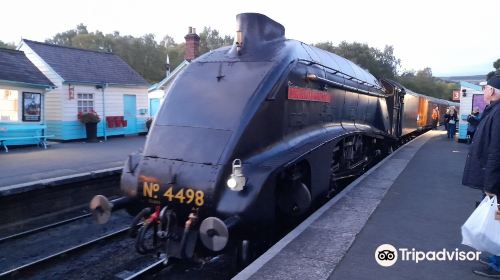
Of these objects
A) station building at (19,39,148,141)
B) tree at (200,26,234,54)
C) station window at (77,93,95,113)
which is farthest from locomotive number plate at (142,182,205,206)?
tree at (200,26,234,54)

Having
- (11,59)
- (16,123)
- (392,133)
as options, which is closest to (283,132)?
(392,133)

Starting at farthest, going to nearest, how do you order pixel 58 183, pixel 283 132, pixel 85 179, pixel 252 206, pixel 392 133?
1. pixel 392 133
2. pixel 85 179
3. pixel 58 183
4. pixel 283 132
5. pixel 252 206

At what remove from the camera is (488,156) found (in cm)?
384

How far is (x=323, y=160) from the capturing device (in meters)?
6.08

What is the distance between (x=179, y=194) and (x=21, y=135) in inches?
497

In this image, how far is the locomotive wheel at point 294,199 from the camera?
4766 millimetres

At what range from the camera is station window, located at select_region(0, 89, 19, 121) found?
14.7 m

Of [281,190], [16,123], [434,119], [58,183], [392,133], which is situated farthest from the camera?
[434,119]

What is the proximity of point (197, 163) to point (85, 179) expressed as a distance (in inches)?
240

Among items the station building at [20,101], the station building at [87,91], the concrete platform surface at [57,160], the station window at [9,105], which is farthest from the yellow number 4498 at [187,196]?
the station building at [87,91]

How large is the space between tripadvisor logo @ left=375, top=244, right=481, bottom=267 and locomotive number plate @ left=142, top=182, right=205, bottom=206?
2046 millimetres

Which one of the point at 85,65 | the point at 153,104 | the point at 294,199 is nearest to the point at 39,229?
the point at 294,199

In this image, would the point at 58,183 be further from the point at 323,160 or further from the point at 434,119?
the point at 434,119

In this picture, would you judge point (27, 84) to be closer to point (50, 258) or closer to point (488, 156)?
point (50, 258)
